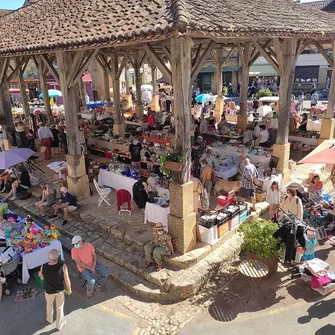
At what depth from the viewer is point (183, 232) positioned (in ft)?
21.5

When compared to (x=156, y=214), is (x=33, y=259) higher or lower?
lower

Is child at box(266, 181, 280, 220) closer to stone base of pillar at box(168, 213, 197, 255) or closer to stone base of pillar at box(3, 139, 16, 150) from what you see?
stone base of pillar at box(168, 213, 197, 255)

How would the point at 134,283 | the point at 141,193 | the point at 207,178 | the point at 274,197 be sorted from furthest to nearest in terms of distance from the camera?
the point at 207,178 → the point at 141,193 → the point at 274,197 → the point at 134,283

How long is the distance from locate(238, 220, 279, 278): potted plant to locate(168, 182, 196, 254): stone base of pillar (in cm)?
103

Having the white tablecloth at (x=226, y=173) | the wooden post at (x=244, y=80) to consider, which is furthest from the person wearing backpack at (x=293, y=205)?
the wooden post at (x=244, y=80)

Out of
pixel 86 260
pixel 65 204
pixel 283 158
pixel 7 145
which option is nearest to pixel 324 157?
pixel 283 158

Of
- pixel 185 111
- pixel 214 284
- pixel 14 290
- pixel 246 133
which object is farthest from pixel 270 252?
pixel 246 133

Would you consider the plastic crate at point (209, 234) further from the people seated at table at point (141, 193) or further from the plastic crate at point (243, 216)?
the people seated at table at point (141, 193)

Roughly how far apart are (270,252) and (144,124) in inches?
430

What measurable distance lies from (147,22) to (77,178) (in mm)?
4586

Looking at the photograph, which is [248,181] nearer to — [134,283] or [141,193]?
[141,193]

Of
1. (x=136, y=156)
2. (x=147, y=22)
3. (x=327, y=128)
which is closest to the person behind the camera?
(x=147, y=22)

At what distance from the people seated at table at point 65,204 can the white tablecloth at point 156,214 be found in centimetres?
204

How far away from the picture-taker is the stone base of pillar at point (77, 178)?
8.99 meters
